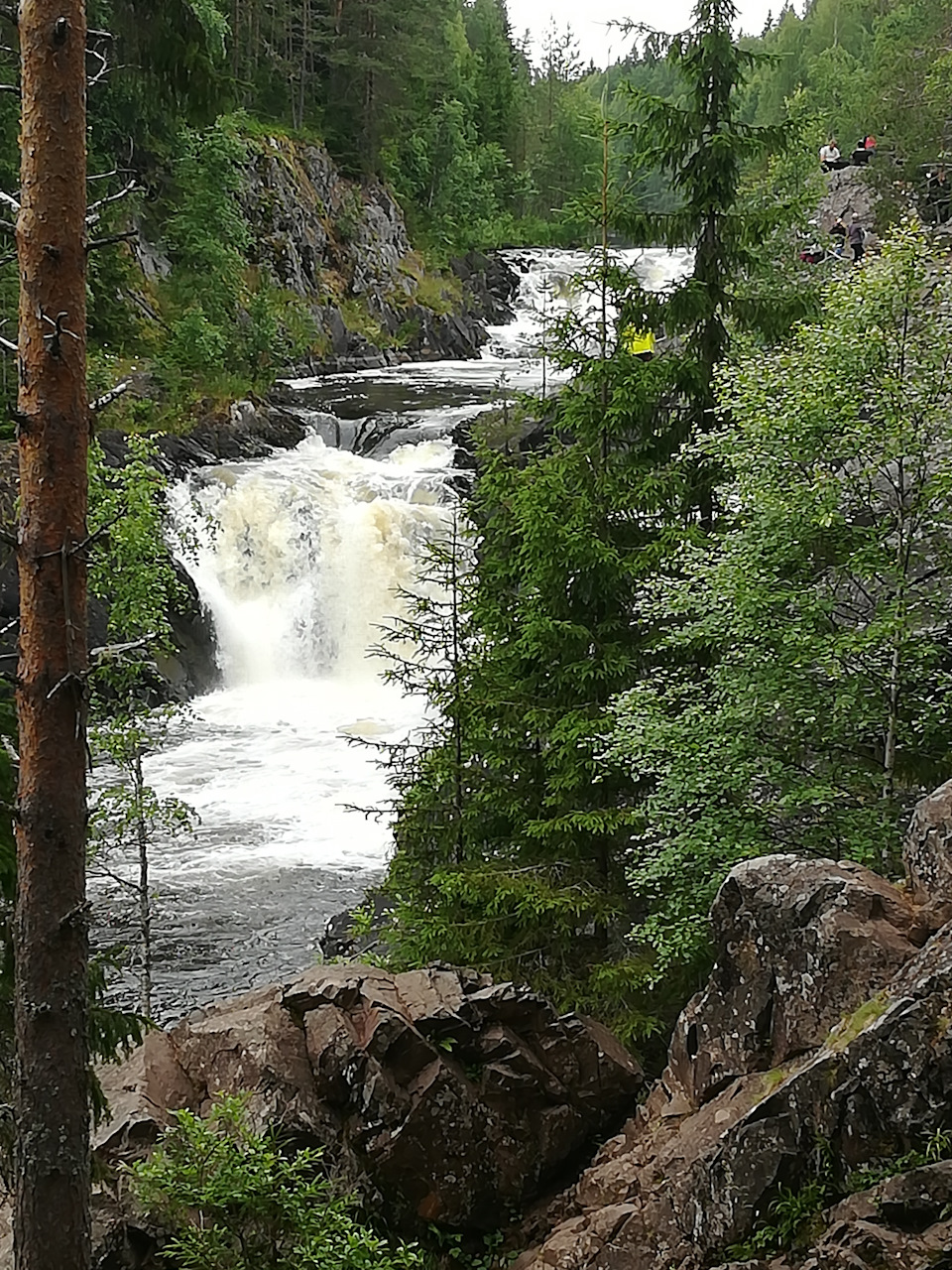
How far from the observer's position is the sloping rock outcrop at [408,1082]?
7.64m

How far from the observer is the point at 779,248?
25891 millimetres

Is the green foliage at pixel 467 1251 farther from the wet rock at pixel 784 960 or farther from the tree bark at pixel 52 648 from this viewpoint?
the tree bark at pixel 52 648

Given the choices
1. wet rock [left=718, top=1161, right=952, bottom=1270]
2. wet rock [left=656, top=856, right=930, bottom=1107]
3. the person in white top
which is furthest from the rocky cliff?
wet rock [left=718, top=1161, right=952, bottom=1270]

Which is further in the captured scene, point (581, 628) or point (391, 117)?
point (391, 117)

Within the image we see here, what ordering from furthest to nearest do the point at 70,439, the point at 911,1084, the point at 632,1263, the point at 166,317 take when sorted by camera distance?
the point at 166,317, the point at 632,1263, the point at 911,1084, the point at 70,439

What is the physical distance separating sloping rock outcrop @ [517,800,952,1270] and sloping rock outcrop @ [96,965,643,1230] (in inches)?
18.5

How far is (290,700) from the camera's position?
23828mm

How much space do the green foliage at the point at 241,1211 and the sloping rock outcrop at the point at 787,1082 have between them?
158 cm

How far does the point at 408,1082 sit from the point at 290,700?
16.4 meters

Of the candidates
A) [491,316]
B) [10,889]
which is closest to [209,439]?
[10,889]

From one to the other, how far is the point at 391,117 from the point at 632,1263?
56.3 metres

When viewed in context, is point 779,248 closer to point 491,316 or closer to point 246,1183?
point 246,1183

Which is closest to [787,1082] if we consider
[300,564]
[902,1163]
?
[902,1163]

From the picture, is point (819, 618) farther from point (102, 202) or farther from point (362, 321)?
point (362, 321)
